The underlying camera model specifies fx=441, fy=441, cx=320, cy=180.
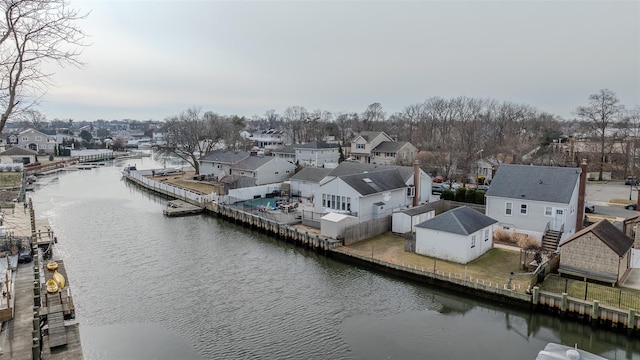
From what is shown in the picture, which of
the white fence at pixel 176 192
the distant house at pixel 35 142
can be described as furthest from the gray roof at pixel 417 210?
the distant house at pixel 35 142

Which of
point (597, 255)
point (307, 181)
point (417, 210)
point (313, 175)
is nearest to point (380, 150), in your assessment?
point (313, 175)

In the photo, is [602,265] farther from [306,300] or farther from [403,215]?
[306,300]

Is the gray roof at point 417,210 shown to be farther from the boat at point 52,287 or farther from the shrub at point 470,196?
the boat at point 52,287

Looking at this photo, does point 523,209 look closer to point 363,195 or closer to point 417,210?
point 417,210

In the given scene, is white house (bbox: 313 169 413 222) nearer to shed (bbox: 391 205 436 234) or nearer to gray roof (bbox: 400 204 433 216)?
shed (bbox: 391 205 436 234)

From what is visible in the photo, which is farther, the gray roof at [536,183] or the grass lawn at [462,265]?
the gray roof at [536,183]

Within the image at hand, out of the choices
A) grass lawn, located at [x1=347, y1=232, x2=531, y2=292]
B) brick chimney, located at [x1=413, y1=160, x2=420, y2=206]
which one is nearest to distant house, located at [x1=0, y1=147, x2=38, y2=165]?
brick chimney, located at [x1=413, y1=160, x2=420, y2=206]

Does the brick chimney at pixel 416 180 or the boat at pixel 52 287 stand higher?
the brick chimney at pixel 416 180
